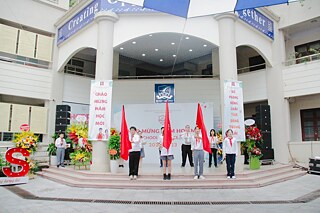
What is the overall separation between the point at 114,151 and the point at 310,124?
9958 mm

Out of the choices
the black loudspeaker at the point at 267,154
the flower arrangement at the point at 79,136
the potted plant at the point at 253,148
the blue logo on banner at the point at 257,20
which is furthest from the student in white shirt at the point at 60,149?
the blue logo on banner at the point at 257,20

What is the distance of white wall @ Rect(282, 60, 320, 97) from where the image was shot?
11.1 meters

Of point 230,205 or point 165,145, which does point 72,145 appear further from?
point 230,205

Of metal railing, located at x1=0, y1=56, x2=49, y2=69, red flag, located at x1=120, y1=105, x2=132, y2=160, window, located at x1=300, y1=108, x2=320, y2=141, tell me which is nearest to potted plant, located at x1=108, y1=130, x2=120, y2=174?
red flag, located at x1=120, y1=105, x2=132, y2=160

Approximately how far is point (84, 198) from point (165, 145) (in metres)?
2.28

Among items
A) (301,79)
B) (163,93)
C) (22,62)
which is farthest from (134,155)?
(301,79)

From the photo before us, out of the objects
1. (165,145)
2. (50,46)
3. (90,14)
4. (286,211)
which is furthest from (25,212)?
(50,46)

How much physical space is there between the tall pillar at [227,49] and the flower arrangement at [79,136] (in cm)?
467

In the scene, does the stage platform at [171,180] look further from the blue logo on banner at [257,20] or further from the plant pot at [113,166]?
the blue logo on banner at [257,20]

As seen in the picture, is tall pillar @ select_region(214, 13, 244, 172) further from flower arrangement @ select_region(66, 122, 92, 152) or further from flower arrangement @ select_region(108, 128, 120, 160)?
flower arrangement @ select_region(66, 122, 92, 152)

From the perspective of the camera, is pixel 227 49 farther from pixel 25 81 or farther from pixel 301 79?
pixel 25 81

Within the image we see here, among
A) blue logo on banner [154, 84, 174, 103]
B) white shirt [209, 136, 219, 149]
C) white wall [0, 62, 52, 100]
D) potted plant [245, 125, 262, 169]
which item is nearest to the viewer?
potted plant [245, 125, 262, 169]

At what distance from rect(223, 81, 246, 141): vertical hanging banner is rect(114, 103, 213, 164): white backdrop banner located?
288cm

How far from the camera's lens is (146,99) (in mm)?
12797
